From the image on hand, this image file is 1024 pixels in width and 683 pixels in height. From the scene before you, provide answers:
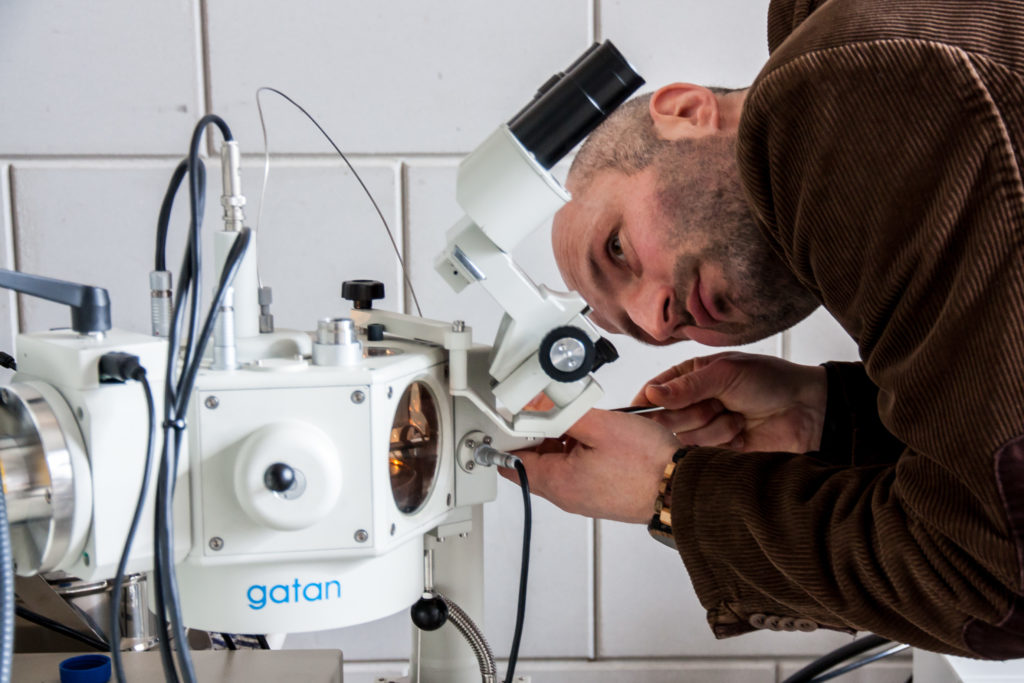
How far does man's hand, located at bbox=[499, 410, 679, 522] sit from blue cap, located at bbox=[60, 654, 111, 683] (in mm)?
434

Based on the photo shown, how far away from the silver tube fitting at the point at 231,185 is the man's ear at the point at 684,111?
2.22 feet

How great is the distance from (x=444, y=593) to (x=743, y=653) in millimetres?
1078

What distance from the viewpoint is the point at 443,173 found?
1578mm

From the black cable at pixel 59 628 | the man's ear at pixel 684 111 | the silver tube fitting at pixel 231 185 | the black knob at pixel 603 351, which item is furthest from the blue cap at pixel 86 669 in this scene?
the man's ear at pixel 684 111

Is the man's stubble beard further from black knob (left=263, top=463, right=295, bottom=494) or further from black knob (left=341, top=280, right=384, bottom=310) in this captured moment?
black knob (left=263, top=463, right=295, bottom=494)

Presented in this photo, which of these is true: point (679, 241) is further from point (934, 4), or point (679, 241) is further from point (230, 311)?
point (230, 311)

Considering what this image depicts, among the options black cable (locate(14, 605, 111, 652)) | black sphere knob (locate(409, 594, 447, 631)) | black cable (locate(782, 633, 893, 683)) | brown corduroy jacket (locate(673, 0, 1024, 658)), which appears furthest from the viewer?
black cable (locate(782, 633, 893, 683))

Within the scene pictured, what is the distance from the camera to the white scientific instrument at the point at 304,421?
2.00 feet

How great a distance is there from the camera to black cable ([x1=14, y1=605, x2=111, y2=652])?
0.90 metres

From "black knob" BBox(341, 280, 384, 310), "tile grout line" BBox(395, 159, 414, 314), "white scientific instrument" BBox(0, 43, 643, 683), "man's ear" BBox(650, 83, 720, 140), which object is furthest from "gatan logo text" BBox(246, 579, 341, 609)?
"tile grout line" BBox(395, 159, 414, 314)

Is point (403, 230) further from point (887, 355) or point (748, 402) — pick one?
point (887, 355)

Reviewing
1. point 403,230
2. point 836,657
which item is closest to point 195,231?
point 403,230

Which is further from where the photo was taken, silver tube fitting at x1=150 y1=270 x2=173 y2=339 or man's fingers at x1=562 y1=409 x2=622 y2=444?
man's fingers at x1=562 y1=409 x2=622 y2=444

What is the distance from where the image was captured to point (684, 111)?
121cm
